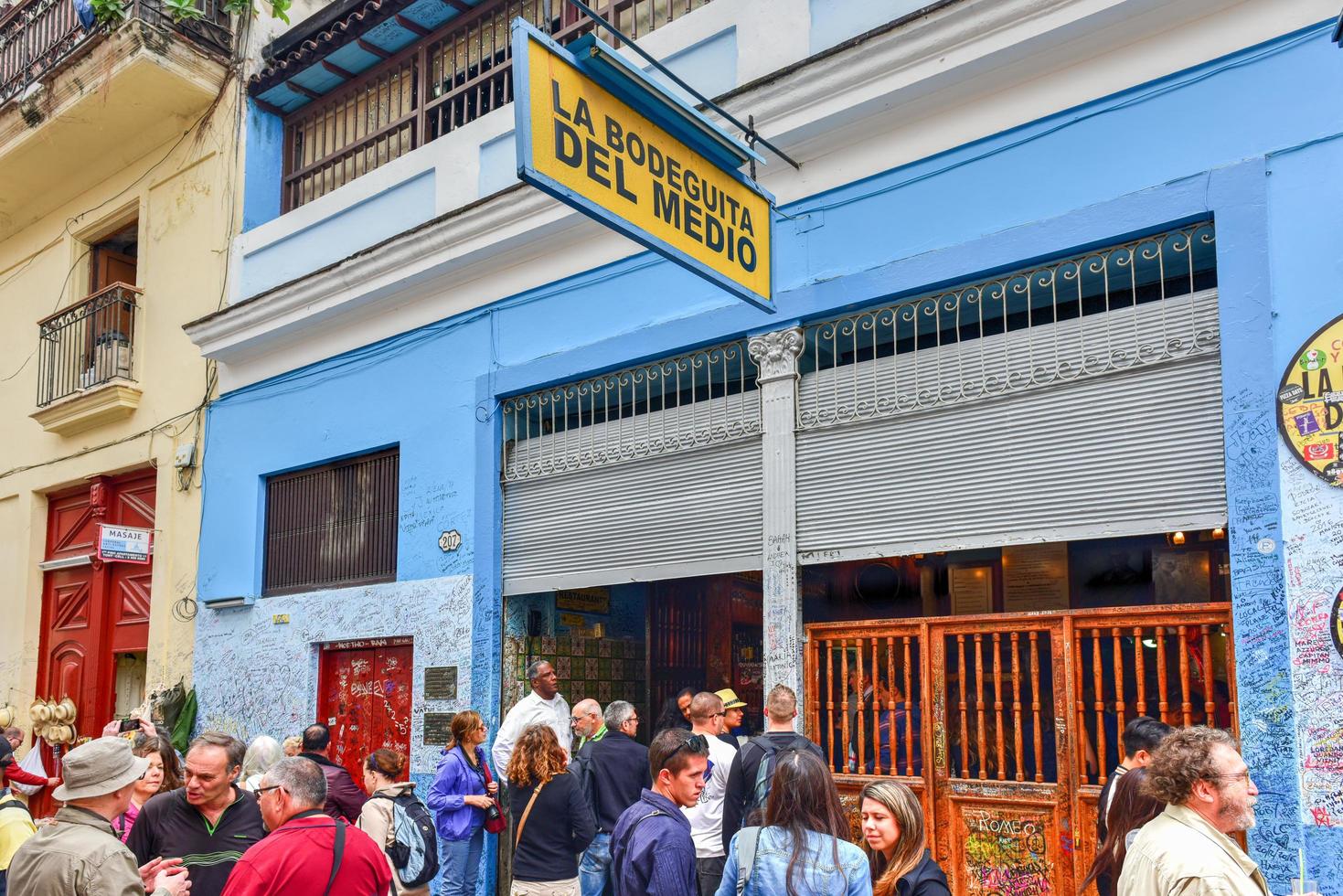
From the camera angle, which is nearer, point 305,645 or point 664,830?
point 664,830

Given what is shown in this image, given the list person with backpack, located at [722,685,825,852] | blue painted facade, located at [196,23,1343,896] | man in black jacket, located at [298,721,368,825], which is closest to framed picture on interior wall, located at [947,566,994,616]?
blue painted facade, located at [196,23,1343,896]

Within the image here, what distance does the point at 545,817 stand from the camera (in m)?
6.89

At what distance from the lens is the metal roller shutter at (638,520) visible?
9078 mm

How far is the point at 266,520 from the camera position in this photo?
1284cm

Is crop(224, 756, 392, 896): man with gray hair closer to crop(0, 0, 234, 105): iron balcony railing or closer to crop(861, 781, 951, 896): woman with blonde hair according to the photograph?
crop(861, 781, 951, 896): woman with blonde hair

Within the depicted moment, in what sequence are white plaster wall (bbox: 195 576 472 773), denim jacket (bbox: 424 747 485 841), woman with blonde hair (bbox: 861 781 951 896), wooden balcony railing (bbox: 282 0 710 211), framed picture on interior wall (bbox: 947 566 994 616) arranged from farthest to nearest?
wooden balcony railing (bbox: 282 0 710 211) < white plaster wall (bbox: 195 576 472 773) < framed picture on interior wall (bbox: 947 566 994 616) < denim jacket (bbox: 424 747 485 841) < woman with blonde hair (bbox: 861 781 951 896)

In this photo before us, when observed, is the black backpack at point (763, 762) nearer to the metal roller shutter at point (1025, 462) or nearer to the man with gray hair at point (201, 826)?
the metal roller shutter at point (1025, 462)

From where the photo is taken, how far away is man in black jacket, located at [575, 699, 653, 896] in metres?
7.74

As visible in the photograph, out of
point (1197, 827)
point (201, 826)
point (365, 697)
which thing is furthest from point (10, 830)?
point (365, 697)

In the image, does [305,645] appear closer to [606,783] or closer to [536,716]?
[536,716]

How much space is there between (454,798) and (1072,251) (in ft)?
16.8

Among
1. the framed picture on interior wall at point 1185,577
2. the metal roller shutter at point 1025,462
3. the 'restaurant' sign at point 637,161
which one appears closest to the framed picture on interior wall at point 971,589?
the framed picture on interior wall at point 1185,577

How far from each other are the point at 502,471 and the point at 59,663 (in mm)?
7824

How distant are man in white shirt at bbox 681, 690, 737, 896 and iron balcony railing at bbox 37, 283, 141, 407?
31.0 ft
